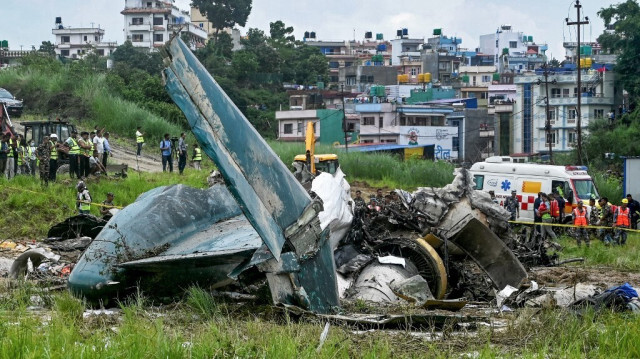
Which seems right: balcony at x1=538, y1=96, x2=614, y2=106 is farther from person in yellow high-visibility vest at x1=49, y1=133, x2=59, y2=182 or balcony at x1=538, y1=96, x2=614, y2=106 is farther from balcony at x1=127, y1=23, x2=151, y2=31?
balcony at x1=127, y1=23, x2=151, y2=31

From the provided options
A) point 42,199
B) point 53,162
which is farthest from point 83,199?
point 53,162

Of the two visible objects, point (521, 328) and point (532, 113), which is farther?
point (532, 113)

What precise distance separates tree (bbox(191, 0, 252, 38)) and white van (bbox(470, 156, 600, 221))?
3050 inches

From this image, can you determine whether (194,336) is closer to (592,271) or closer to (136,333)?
(136,333)

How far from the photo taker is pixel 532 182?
90.0 feet

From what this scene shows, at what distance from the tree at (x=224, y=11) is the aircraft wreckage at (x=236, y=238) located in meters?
91.8

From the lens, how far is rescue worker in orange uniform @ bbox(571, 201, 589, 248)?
2248 centimetres

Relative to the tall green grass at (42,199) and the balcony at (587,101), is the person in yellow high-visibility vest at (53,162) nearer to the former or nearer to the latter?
the tall green grass at (42,199)

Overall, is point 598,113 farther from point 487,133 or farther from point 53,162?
point 53,162

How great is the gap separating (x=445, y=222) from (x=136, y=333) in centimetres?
731

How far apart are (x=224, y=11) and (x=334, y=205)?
9240 centimetres

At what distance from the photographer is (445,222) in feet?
48.2

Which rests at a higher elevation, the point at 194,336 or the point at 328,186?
the point at 328,186

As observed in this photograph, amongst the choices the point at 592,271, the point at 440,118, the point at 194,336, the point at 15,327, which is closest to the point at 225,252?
the point at 194,336
